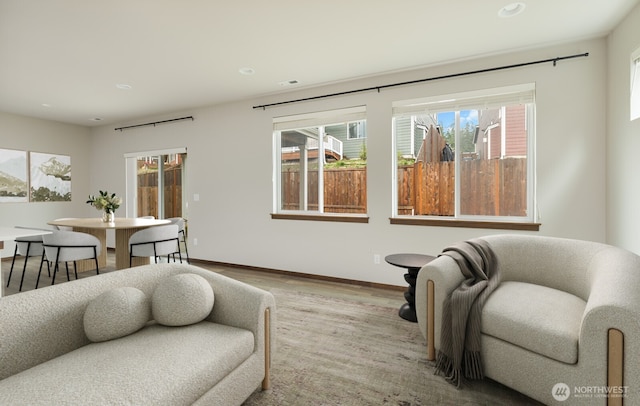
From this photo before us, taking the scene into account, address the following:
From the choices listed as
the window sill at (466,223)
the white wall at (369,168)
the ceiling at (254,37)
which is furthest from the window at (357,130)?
the window sill at (466,223)

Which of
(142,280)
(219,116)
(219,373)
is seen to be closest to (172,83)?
(219,116)

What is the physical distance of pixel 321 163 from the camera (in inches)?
165

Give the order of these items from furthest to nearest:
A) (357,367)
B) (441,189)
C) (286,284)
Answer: (286,284) → (441,189) → (357,367)

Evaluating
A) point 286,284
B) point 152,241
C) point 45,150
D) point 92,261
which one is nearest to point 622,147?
point 286,284

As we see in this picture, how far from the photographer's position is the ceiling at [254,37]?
2332 millimetres

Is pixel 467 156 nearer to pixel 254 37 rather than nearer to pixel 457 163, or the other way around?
pixel 457 163

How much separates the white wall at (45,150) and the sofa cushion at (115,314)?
5.60m

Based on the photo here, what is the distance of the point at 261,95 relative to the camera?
4430mm

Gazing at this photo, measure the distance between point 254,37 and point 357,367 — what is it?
9.22ft

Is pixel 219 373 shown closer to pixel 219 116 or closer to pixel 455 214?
pixel 455 214

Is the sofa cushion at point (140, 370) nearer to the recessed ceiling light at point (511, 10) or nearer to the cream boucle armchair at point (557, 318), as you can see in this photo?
the cream boucle armchair at point (557, 318)

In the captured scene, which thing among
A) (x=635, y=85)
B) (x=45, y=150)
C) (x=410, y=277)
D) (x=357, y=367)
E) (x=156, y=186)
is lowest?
(x=357, y=367)

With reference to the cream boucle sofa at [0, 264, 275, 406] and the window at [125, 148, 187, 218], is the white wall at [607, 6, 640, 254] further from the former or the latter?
the window at [125, 148, 187, 218]

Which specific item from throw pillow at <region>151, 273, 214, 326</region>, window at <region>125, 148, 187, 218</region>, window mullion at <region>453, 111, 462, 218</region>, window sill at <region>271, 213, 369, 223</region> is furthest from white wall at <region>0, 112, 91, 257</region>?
window mullion at <region>453, 111, 462, 218</region>
